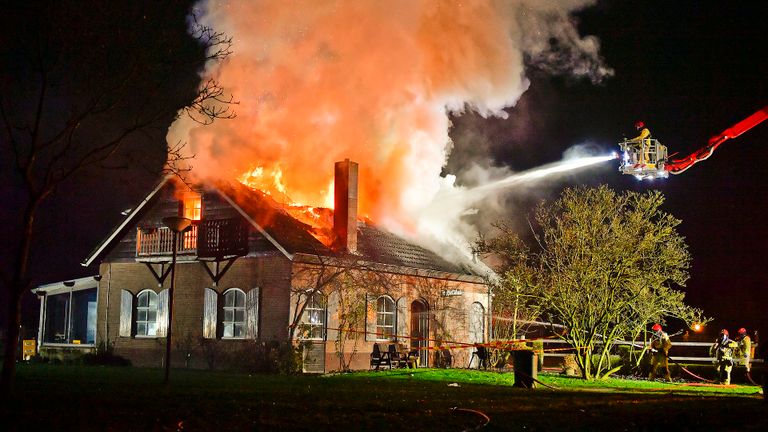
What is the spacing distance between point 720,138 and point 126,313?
20.7 metres

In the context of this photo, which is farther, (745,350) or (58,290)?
(58,290)

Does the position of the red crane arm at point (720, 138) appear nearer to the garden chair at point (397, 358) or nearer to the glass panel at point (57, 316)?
the garden chair at point (397, 358)

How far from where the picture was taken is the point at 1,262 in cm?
4950

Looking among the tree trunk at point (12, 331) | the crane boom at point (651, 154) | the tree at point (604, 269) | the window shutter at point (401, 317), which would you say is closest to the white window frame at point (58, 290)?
the window shutter at point (401, 317)

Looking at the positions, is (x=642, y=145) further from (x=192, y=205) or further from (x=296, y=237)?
(x=192, y=205)

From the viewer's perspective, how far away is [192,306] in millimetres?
27328

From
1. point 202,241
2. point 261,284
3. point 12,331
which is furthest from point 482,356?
point 12,331

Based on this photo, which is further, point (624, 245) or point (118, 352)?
point (118, 352)

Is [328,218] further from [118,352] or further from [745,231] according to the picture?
[745,231]

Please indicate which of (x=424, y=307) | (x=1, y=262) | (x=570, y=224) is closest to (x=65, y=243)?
(x=1, y=262)

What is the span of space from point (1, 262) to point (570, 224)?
3875cm

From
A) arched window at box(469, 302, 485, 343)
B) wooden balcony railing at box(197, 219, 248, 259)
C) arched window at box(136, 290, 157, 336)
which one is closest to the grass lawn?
wooden balcony railing at box(197, 219, 248, 259)

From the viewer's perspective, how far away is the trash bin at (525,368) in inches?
778

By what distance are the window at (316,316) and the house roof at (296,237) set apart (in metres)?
1.53
